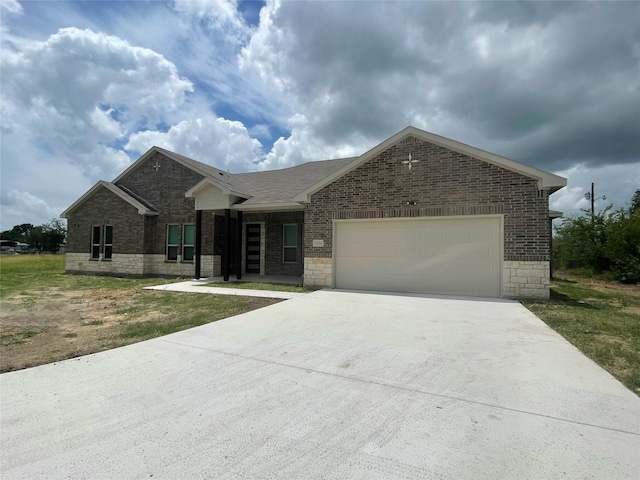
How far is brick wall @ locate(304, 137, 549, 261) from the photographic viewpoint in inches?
373

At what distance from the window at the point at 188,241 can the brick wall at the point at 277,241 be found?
2.87m

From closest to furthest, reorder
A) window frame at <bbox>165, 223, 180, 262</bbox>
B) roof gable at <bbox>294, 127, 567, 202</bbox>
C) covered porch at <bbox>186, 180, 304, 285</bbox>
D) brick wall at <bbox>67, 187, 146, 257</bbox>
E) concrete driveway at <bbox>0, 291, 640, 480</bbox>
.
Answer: concrete driveway at <bbox>0, 291, 640, 480</bbox>
roof gable at <bbox>294, 127, 567, 202</bbox>
covered porch at <bbox>186, 180, 304, 285</bbox>
window frame at <bbox>165, 223, 180, 262</bbox>
brick wall at <bbox>67, 187, 146, 257</bbox>

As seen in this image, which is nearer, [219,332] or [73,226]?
[219,332]

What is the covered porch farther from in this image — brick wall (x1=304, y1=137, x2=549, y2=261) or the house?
brick wall (x1=304, y1=137, x2=549, y2=261)

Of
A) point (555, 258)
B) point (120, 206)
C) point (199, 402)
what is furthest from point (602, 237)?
point (120, 206)

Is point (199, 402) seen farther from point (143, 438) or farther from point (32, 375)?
point (32, 375)

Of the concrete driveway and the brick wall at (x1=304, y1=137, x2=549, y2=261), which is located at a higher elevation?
the brick wall at (x1=304, y1=137, x2=549, y2=261)

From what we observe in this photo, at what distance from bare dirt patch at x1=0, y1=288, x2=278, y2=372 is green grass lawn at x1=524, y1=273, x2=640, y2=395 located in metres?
6.40

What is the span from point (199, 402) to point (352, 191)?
894 centimetres

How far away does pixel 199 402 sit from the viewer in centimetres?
342

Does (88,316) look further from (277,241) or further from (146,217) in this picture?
(146,217)

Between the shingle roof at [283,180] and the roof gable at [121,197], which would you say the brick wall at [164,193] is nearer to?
the roof gable at [121,197]

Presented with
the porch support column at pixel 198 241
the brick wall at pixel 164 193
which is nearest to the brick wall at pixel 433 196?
the porch support column at pixel 198 241

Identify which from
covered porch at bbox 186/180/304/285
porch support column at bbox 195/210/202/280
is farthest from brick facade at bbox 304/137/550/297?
porch support column at bbox 195/210/202/280
